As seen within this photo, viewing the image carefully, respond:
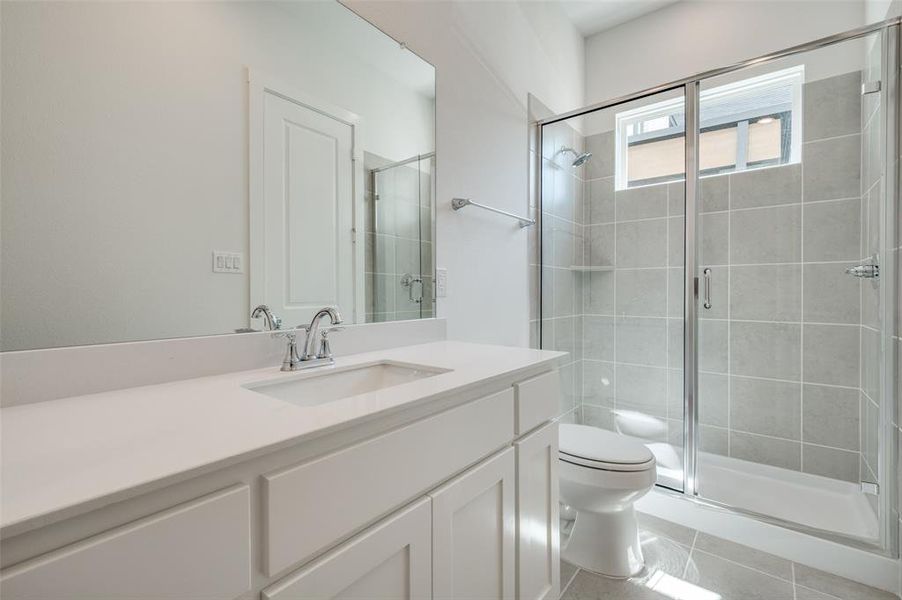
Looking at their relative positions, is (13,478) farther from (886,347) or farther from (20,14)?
(886,347)

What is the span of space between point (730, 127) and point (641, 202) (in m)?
0.55

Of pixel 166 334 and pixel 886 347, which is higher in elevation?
pixel 166 334

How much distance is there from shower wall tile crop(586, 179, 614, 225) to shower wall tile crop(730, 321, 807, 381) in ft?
2.91

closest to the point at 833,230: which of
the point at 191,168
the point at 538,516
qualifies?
the point at 538,516

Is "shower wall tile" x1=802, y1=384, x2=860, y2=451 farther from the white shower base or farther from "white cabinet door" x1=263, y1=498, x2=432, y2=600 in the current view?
"white cabinet door" x1=263, y1=498, x2=432, y2=600

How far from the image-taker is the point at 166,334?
0.85 m

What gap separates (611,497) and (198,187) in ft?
5.40

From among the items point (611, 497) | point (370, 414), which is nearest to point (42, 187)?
point (370, 414)

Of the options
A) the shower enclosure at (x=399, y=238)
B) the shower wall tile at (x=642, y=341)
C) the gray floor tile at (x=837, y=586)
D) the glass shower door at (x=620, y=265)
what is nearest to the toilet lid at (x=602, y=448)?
the glass shower door at (x=620, y=265)

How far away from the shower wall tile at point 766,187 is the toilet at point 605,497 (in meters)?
1.43

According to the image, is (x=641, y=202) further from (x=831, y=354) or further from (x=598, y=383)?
(x=831, y=354)

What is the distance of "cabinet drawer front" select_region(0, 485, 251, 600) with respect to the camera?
0.36 m

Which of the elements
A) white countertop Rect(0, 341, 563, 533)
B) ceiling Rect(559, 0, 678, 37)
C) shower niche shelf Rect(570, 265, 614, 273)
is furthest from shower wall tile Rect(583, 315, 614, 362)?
ceiling Rect(559, 0, 678, 37)

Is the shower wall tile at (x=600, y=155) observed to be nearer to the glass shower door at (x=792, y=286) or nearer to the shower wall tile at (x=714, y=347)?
the glass shower door at (x=792, y=286)
